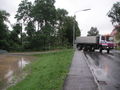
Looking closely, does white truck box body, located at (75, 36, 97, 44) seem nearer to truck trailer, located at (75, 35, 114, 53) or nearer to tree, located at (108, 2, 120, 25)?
truck trailer, located at (75, 35, 114, 53)

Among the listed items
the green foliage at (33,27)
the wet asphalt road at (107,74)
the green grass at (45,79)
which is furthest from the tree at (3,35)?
the wet asphalt road at (107,74)

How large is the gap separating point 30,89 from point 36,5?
5137cm

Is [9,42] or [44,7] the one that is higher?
[44,7]

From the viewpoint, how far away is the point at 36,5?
58625 mm

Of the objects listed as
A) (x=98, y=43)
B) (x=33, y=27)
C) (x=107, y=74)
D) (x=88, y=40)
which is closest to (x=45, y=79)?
(x=107, y=74)

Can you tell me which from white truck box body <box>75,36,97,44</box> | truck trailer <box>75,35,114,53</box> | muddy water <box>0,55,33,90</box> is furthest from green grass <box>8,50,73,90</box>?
white truck box body <box>75,36,97,44</box>

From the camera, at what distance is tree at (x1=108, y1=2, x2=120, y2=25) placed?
59444 mm

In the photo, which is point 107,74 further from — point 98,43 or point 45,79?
point 98,43

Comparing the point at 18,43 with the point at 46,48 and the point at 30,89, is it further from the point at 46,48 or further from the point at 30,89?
the point at 30,89

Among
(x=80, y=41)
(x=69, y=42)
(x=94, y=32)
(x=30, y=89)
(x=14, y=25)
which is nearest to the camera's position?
(x=30, y=89)

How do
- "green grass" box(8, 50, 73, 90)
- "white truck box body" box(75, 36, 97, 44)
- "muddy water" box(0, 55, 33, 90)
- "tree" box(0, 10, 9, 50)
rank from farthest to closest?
"tree" box(0, 10, 9, 50), "white truck box body" box(75, 36, 97, 44), "muddy water" box(0, 55, 33, 90), "green grass" box(8, 50, 73, 90)

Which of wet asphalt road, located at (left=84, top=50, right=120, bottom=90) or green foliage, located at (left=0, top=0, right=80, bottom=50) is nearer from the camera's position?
wet asphalt road, located at (left=84, top=50, right=120, bottom=90)

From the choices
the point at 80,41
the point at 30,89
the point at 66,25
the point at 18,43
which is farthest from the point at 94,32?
the point at 30,89

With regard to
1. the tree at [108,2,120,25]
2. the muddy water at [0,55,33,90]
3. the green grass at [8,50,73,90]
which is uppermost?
the tree at [108,2,120,25]
